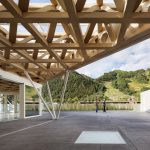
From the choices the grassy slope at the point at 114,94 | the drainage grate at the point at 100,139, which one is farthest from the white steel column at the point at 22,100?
the grassy slope at the point at 114,94

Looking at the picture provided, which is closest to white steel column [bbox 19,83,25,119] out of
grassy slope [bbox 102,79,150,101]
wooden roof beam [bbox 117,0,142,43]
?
wooden roof beam [bbox 117,0,142,43]

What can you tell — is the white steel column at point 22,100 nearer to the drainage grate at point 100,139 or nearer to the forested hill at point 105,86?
the drainage grate at point 100,139

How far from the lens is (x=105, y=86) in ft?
362

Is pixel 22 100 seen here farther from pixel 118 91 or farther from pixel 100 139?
pixel 118 91

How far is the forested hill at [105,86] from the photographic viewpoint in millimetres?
99500

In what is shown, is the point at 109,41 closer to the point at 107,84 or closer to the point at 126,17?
the point at 126,17

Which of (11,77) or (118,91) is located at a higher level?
(118,91)

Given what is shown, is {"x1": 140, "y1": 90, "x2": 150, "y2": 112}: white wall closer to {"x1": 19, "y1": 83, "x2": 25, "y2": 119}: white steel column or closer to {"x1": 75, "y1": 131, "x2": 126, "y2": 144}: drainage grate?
{"x1": 19, "y1": 83, "x2": 25, "y2": 119}: white steel column

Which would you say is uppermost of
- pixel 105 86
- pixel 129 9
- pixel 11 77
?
pixel 105 86

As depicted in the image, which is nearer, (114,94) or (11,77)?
(11,77)

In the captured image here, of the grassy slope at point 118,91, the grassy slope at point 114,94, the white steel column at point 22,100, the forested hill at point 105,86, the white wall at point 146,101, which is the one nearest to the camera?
the white steel column at point 22,100

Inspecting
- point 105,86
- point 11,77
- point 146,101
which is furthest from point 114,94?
point 11,77

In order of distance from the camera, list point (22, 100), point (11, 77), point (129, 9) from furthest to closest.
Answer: point (22, 100) → point (11, 77) → point (129, 9)

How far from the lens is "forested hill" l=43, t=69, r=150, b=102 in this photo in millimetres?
99500
